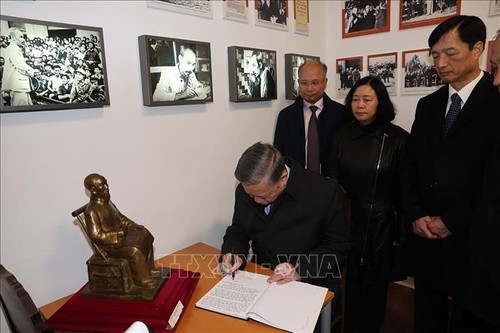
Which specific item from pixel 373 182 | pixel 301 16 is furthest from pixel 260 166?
pixel 301 16

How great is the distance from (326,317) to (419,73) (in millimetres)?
1828

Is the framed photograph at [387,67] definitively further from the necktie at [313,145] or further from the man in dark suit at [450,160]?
the man in dark suit at [450,160]

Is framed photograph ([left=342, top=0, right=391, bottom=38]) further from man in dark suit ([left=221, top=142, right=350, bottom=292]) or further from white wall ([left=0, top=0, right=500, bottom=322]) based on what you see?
man in dark suit ([left=221, top=142, right=350, bottom=292])

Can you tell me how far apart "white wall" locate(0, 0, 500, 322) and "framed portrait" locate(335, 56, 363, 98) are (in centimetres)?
38

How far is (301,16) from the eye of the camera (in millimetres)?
2525

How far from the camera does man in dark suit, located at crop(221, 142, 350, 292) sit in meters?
1.39

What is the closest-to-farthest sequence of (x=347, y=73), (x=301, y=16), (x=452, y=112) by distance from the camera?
1. (x=452, y=112)
2. (x=301, y=16)
3. (x=347, y=73)

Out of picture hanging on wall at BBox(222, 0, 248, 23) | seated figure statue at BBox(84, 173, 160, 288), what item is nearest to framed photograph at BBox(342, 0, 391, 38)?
picture hanging on wall at BBox(222, 0, 248, 23)

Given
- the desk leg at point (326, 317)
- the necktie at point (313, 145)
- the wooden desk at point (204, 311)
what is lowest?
the desk leg at point (326, 317)

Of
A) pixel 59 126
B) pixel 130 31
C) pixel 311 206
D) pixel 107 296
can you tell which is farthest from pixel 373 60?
pixel 107 296

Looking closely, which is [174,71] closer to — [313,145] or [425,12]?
[313,145]

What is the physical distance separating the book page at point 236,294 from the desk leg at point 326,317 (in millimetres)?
221

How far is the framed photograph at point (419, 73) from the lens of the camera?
233 centimetres

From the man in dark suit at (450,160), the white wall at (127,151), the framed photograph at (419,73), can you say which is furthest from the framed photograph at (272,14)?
the man in dark suit at (450,160)
